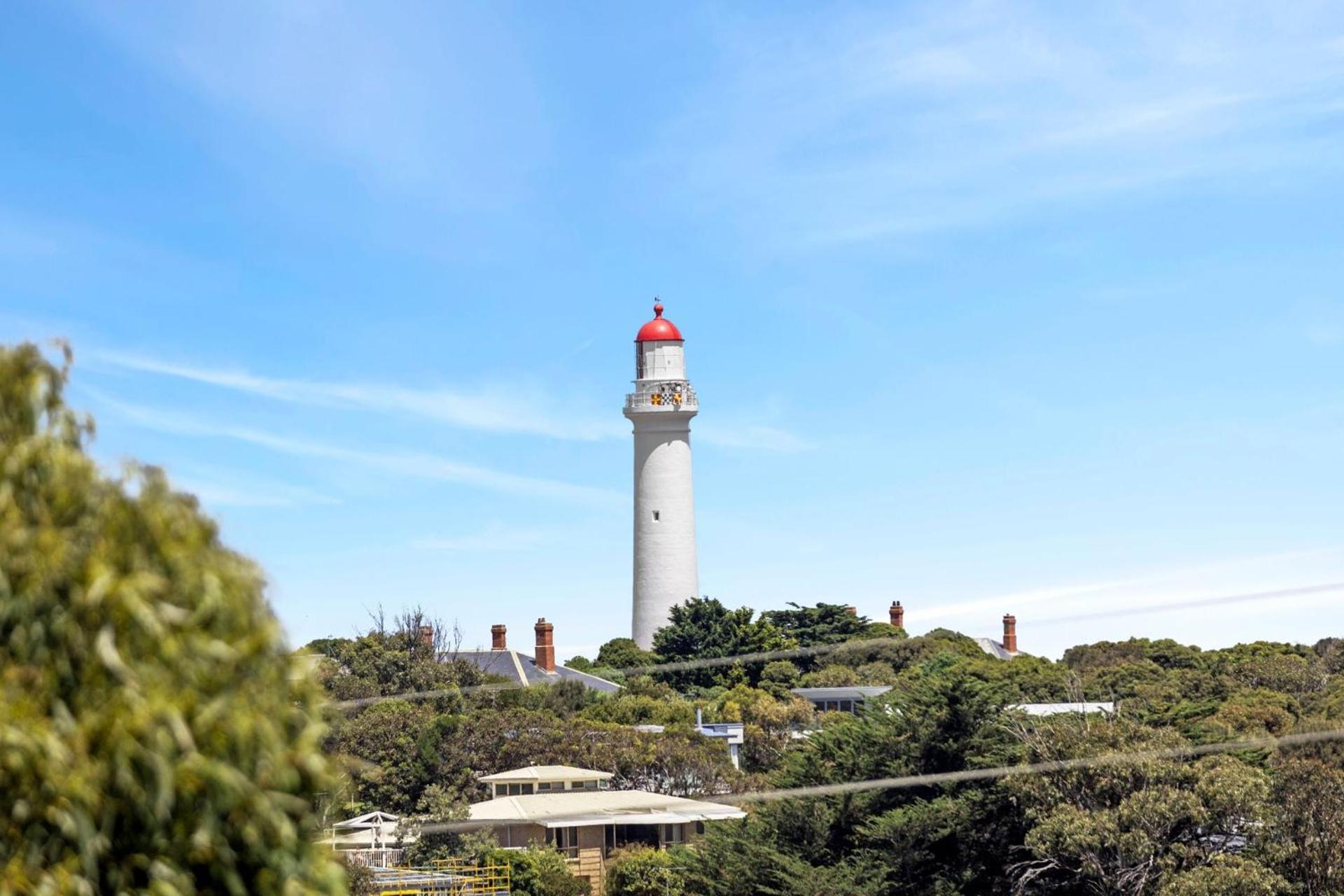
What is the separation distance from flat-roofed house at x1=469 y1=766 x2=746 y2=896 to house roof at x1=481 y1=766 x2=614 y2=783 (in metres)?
0.02

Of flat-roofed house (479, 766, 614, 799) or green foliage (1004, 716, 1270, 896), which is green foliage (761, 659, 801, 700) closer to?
flat-roofed house (479, 766, 614, 799)

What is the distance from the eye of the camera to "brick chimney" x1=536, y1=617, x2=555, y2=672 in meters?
79.9

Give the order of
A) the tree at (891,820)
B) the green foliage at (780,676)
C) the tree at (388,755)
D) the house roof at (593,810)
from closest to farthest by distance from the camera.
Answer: the tree at (891,820) < the house roof at (593,810) < the tree at (388,755) < the green foliage at (780,676)

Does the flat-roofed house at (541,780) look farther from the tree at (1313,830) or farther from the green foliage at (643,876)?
the tree at (1313,830)

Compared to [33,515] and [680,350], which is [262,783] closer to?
[33,515]

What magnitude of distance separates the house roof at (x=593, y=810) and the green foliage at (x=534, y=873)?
6.39 feet

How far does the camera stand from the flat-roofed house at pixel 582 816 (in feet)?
138

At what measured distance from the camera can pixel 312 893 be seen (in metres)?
5.73

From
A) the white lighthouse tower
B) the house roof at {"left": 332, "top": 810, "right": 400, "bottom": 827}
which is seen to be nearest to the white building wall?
the white lighthouse tower

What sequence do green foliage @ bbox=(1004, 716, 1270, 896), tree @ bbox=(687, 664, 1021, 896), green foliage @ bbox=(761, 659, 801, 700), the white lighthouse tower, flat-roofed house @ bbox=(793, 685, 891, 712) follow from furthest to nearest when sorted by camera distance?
the white lighthouse tower < green foliage @ bbox=(761, 659, 801, 700) < flat-roofed house @ bbox=(793, 685, 891, 712) < tree @ bbox=(687, 664, 1021, 896) < green foliage @ bbox=(1004, 716, 1270, 896)

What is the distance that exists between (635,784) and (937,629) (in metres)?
44.3

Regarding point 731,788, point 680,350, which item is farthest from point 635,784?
point 680,350

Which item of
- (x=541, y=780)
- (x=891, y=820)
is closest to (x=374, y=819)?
(x=541, y=780)

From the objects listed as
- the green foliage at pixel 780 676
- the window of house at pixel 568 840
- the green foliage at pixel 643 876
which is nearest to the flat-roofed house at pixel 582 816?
the window of house at pixel 568 840
